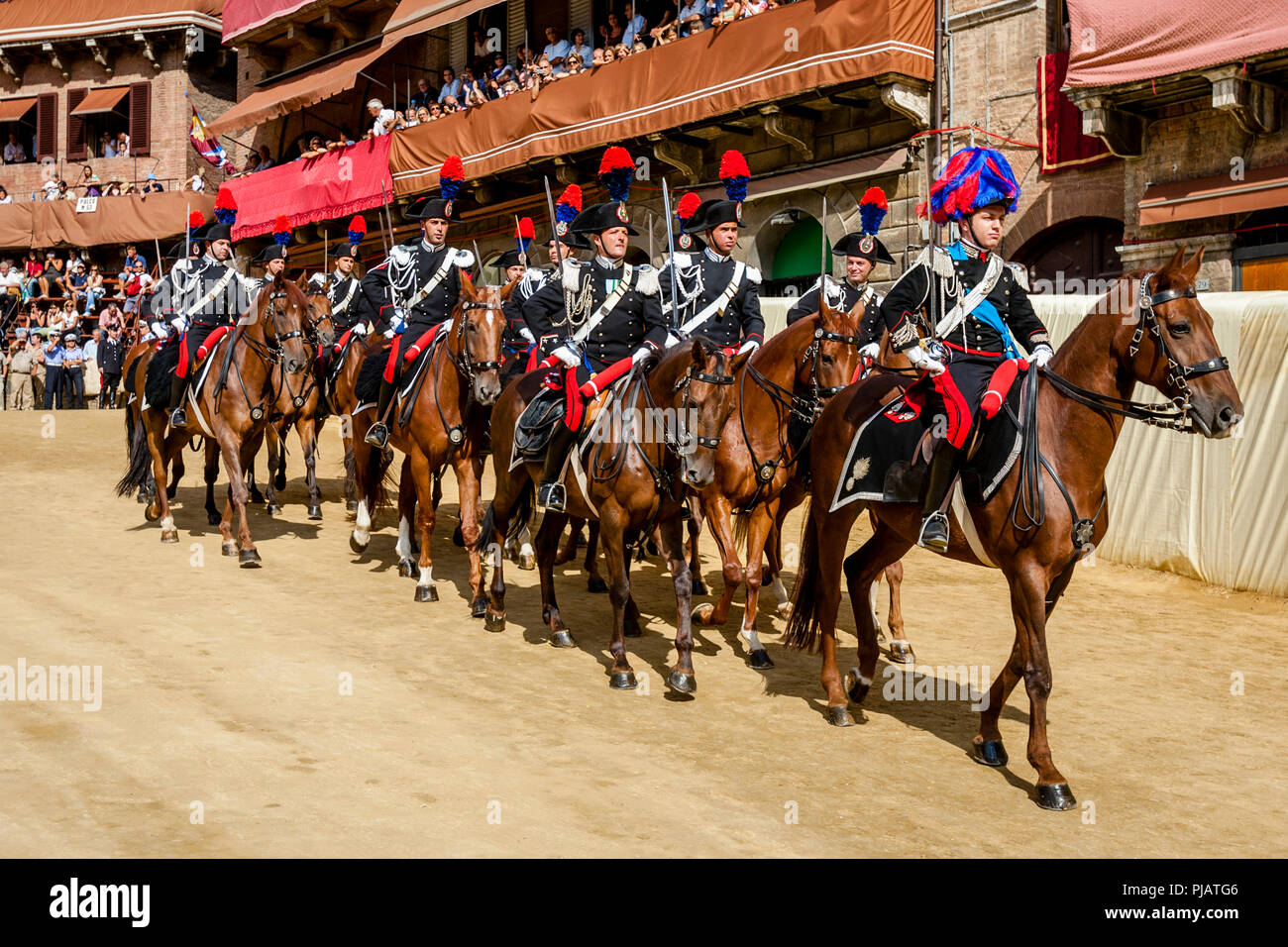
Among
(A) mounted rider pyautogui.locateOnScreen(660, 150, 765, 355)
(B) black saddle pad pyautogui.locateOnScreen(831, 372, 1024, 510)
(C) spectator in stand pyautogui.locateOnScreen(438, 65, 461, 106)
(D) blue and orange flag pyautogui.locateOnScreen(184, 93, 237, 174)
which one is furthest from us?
(D) blue and orange flag pyautogui.locateOnScreen(184, 93, 237, 174)

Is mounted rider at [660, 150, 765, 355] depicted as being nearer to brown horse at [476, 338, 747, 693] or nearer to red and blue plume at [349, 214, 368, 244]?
brown horse at [476, 338, 747, 693]

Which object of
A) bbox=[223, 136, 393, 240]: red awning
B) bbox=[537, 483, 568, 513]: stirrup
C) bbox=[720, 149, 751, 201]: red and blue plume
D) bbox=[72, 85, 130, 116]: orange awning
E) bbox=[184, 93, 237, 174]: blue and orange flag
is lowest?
bbox=[537, 483, 568, 513]: stirrup

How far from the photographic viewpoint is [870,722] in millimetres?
7574

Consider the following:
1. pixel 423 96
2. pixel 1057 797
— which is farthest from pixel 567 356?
pixel 423 96

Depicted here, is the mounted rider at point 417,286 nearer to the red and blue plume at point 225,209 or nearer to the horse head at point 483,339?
the horse head at point 483,339

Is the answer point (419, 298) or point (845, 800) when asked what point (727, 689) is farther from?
point (419, 298)

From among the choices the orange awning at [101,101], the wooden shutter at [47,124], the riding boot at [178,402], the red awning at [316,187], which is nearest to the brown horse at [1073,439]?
the riding boot at [178,402]

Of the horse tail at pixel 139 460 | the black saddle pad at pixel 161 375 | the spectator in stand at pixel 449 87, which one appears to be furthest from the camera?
the spectator in stand at pixel 449 87

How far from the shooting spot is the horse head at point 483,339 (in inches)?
385

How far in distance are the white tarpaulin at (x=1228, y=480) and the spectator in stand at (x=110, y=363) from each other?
2221 cm

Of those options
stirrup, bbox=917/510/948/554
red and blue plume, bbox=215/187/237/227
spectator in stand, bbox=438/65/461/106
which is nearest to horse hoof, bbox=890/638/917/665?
stirrup, bbox=917/510/948/554

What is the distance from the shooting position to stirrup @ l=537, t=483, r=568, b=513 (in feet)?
28.6

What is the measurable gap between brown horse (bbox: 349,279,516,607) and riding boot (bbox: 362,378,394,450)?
145 millimetres
